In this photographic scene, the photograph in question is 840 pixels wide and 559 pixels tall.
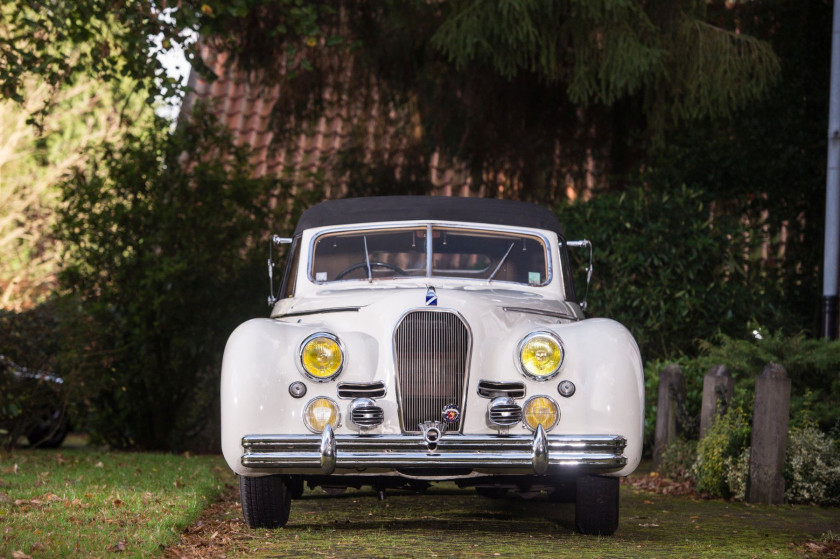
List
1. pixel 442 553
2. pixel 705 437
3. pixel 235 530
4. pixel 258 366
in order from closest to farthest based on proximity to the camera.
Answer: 1. pixel 442 553
2. pixel 258 366
3. pixel 235 530
4. pixel 705 437

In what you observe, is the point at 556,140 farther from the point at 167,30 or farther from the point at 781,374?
the point at 781,374

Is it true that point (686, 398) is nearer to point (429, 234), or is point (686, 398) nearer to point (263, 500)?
point (429, 234)

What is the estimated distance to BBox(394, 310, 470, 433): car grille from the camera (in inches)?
238

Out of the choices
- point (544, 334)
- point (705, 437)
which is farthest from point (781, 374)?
point (544, 334)

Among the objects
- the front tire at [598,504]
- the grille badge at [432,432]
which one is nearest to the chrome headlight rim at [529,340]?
the grille badge at [432,432]

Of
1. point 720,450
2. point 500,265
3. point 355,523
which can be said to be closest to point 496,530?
point 355,523

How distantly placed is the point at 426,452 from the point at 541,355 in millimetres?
838

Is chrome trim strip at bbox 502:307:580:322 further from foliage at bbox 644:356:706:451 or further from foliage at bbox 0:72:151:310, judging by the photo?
foliage at bbox 0:72:151:310

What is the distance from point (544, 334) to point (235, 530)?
2092 millimetres

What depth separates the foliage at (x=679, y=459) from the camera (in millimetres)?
9305

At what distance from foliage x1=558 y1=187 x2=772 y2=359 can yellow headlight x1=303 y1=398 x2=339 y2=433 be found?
6428mm

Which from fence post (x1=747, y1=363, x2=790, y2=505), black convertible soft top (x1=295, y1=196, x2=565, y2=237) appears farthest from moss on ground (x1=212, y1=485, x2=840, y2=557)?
black convertible soft top (x1=295, y1=196, x2=565, y2=237)

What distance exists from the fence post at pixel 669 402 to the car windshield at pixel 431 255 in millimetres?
2617

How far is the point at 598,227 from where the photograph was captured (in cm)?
1223
